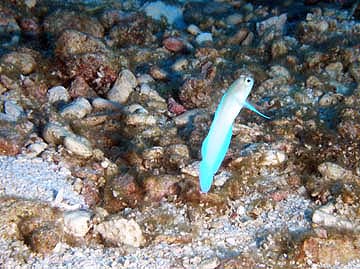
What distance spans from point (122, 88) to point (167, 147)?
1.32 m

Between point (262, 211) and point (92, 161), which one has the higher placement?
point (92, 161)

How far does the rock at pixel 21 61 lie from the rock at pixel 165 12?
2.70 meters

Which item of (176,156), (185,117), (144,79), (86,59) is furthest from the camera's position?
(144,79)

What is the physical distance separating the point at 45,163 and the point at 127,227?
1.13 metres

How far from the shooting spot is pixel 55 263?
10.7 feet

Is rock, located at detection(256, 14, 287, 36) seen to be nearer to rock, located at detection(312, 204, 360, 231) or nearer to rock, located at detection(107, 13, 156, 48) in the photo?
rock, located at detection(107, 13, 156, 48)

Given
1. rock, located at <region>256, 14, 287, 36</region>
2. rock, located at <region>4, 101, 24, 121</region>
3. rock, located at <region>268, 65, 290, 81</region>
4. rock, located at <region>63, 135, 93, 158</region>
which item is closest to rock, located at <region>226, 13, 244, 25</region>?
rock, located at <region>256, 14, 287, 36</region>

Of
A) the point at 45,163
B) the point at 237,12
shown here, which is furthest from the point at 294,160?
the point at 237,12

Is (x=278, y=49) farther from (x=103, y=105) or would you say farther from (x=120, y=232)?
(x=120, y=232)

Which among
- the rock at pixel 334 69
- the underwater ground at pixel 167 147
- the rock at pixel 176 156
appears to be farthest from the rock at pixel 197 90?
the rock at pixel 334 69

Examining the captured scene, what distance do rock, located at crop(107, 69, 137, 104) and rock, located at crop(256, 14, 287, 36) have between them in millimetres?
2631

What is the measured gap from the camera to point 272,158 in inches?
173

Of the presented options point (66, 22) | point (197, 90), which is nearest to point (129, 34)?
point (66, 22)

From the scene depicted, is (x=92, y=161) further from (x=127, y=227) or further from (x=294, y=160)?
(x=294, y=160)
